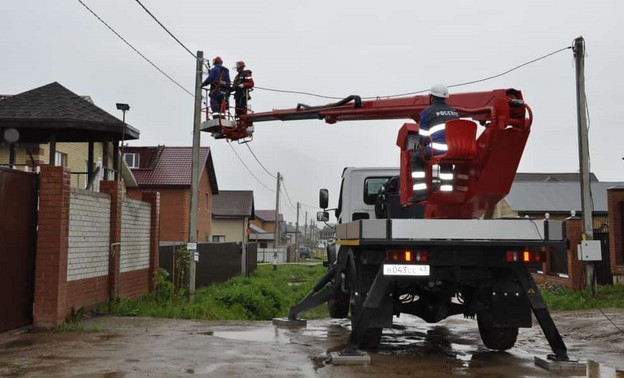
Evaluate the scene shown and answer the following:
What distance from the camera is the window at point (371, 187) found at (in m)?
11.4

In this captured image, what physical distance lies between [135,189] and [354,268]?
103 feet

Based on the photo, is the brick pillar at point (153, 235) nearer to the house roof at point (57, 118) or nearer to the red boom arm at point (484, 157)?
the house roof at point (57, 118)

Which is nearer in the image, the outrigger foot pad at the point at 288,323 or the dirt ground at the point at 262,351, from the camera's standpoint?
the dirt ground at the point at 262,351

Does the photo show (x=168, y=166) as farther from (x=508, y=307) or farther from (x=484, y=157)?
(x=508, y=307)

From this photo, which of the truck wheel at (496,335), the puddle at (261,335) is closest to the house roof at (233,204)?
the puddle at (261,335)

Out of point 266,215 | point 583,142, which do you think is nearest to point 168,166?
point 583,142

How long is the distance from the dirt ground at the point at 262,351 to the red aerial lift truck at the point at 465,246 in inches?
19.6

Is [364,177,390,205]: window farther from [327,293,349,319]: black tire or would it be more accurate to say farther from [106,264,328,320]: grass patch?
[106,264,328,320]: grass patch

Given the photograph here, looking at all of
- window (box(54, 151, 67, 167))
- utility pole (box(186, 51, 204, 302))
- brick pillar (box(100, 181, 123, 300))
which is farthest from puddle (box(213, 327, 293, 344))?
window (box(54, 151, 67, 167))

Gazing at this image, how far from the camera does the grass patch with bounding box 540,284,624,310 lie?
1551 cm

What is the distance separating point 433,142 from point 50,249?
610 centimetres

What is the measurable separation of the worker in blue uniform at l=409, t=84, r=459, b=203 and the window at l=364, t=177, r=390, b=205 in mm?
3353

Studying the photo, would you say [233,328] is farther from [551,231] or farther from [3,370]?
[551,231]

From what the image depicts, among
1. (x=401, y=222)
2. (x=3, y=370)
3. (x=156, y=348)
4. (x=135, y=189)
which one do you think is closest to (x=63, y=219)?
(x=156, y=348)
